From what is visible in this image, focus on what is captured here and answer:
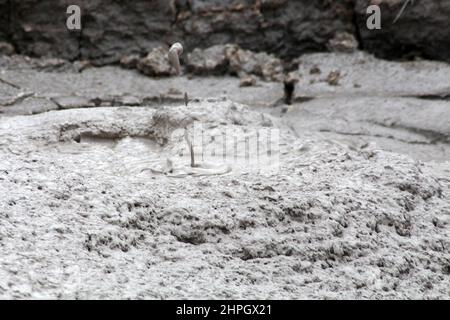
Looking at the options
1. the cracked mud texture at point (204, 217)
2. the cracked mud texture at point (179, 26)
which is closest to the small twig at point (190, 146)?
the cracked mud texture at point (204, 217)

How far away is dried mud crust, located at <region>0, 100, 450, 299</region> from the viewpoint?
1408 millimetres

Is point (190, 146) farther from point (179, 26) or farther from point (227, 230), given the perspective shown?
point (179, 26)

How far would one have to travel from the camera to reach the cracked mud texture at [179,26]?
351 cm

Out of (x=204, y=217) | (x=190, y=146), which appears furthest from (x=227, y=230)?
(x=190, y=146)

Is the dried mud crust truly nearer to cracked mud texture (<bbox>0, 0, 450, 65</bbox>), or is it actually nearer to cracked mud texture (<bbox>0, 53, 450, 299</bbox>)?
cracked mud texture (<bbox>0, 53, 450, 299</bbox>)

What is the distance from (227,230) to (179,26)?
2061 mm

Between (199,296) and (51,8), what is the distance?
240cm

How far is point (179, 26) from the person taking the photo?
356 centimetres

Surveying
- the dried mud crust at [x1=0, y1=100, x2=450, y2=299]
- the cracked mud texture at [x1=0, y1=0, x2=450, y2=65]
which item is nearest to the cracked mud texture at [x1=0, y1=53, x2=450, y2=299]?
the dried mud crust at [x1=0, y1=100, x2=450, y2=299]

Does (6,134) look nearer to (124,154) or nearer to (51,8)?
(124,154)

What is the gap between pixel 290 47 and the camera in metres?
3.58

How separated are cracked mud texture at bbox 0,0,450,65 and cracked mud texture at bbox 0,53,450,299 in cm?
102
